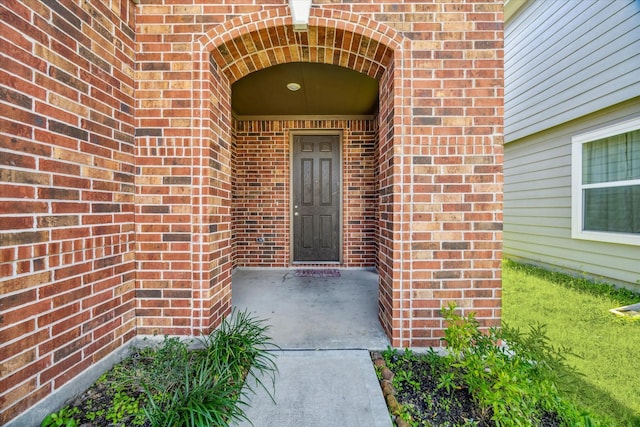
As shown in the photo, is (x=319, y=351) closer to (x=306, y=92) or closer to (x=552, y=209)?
(x=306, y=92)

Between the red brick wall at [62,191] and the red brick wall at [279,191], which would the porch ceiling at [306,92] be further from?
the red brick wall at [62,191]

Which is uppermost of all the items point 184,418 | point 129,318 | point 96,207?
point 96,207

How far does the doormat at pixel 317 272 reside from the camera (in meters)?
4.09

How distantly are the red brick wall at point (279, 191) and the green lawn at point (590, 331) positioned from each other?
2170 millimetres

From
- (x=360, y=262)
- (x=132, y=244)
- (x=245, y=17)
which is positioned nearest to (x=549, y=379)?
(x=132, y=244)

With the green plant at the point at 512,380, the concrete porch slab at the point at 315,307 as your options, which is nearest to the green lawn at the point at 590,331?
the green plant at the point at 512,380

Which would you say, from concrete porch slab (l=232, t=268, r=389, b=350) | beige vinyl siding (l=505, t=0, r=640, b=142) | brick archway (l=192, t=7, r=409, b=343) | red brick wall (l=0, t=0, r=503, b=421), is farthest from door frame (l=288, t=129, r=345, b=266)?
beige vinyl siding (l=505, t=0, r=640, b=142)

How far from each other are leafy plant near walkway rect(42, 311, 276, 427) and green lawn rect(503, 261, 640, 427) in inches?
67.7

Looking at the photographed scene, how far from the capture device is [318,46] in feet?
7.33

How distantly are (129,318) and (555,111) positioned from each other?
5.92m

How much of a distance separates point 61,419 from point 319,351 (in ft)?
4.65

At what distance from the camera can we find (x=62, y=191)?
4.88 ft

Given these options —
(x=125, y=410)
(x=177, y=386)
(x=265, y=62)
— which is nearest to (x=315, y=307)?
(x=177, y=386)

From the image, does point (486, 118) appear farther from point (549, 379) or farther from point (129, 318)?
point (129, 318)
